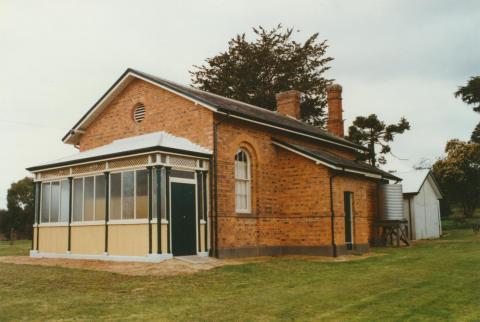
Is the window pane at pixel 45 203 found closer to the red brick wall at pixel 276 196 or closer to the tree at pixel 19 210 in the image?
the red brick wall at pixel 276 196

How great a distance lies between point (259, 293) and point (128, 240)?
7.12m

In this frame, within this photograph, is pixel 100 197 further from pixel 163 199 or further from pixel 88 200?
pixel 163 199

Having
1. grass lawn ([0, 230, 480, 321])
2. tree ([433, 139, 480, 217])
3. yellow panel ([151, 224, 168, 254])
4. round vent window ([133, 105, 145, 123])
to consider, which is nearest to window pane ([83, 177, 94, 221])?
grass lawn ([0, 230, 480, 321])

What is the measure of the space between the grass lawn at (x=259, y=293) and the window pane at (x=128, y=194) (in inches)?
102

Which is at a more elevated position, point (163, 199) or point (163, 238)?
point (163, 199)

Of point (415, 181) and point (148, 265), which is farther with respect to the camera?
point (415, 181)

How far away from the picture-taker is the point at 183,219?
633 inches

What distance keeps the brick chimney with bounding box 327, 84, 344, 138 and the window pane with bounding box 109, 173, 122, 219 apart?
1611 centimetres

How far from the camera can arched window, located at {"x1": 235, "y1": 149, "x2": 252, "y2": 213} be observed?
18.7 meters

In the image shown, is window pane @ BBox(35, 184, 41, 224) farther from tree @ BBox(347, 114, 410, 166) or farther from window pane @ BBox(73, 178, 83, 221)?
tree @ BBox(347, 114, 410, 166)

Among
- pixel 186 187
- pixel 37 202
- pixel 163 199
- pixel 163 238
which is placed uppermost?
pixel 186 187

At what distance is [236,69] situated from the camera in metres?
37.7

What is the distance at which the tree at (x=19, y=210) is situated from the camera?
4712 cm

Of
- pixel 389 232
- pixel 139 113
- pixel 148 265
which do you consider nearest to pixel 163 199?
pixel 148 265
